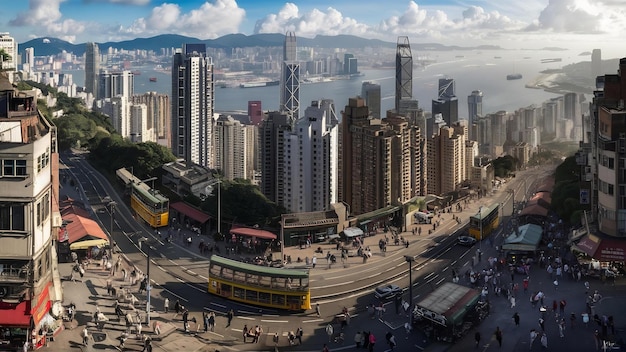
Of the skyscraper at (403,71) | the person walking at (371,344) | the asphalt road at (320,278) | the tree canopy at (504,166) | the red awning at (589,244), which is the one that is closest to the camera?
the person walking at (371,344)

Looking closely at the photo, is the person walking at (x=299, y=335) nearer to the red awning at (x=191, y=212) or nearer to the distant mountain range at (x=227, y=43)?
the red awning at (x=191, y=212)

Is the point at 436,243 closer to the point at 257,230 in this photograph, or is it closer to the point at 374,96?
the point at 257,230

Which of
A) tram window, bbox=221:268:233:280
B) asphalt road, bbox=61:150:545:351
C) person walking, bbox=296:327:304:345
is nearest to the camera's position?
person walking, bbox=296:327:304:345

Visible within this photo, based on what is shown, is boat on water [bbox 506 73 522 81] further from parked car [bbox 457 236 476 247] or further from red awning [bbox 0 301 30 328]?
red awning [bbox 0 301 30 328]

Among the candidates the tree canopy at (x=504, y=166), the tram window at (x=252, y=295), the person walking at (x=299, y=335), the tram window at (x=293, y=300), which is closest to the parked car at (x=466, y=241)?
the tram window at (x=293, y=300)

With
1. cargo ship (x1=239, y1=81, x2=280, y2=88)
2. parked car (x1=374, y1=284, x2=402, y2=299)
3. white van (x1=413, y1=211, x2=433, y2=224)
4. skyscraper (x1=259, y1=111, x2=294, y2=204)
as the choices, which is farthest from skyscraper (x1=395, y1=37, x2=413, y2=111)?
parked car (x1=374, y1=284, x2=402, y2=299)

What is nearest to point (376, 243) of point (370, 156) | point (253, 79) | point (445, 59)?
point (370, 156)
